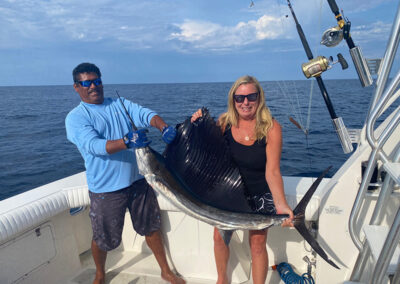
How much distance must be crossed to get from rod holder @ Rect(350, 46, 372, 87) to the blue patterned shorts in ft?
→ 5.40

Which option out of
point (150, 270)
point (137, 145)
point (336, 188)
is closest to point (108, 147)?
point (137, 145)

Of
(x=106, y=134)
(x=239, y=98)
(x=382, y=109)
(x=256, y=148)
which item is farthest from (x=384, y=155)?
(x=106, y=134)

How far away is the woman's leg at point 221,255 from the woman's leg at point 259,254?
21 cm

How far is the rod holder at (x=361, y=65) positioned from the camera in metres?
1.74

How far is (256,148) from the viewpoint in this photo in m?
1.85

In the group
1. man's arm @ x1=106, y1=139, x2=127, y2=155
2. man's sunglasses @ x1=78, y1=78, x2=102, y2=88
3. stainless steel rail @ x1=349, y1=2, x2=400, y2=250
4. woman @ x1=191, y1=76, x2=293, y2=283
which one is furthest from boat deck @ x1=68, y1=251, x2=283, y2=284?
man's sunglasses @ x1=78, y1=78, x2=102, y2=88

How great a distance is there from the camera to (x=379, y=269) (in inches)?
51.4

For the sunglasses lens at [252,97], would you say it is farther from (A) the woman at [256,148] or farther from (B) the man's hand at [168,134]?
(B) the man's hand at [168,134]

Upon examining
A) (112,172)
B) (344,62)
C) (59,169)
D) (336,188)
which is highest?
(344,62)

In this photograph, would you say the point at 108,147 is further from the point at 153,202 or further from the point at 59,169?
the point at 59,169

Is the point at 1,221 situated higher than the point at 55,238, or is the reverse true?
the point at 1,221

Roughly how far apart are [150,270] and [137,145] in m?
1.42

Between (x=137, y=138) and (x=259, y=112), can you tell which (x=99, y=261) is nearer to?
(x=137, y=138)

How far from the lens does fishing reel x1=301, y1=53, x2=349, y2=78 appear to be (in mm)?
2021
